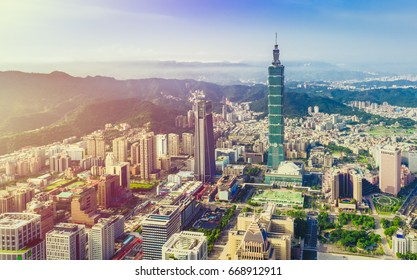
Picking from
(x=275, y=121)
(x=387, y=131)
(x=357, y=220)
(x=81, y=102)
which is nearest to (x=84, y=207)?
(x=81, y=102)

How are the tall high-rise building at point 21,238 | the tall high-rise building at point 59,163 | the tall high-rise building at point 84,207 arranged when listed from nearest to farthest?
1. the tall high-rise building at point 21,238
2. the tall high-rise building at point 84,207
3. the tall high-rise building at point 59,163

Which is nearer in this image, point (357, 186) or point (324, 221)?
point (324, 221)

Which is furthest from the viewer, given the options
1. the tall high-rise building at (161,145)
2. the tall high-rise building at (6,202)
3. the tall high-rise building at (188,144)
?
the tall high-rise building at (188,144)

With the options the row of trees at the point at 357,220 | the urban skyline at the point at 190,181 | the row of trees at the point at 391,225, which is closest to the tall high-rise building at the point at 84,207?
the urban skyline at the point at 190,181

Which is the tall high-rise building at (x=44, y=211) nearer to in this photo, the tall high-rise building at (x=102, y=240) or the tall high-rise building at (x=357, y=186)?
the tall high-rise building at (x=102, y=240)

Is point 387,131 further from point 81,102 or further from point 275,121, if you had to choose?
point 81,102

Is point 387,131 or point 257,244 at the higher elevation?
point 387,131
